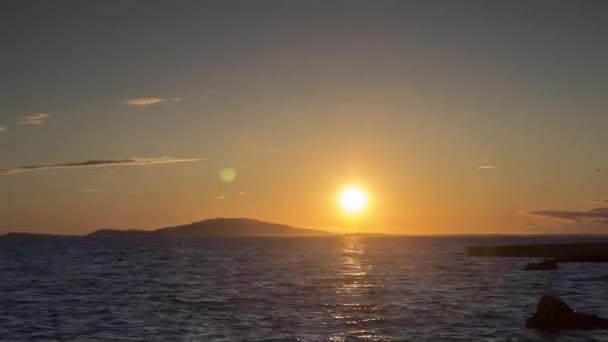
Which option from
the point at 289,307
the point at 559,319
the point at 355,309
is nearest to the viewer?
the point at 559,319

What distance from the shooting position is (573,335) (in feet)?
139

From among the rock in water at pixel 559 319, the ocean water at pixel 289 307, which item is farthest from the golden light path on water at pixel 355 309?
the rock in water at pixel 559 319

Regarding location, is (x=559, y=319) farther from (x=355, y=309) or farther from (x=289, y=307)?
(x=289, y=307)

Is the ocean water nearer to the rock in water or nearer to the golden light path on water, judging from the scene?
the golden light path on water

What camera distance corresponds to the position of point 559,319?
44969 millimetres

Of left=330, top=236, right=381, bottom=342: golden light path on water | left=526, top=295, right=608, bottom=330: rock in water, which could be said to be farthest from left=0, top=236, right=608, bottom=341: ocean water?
left=526, top=295, right=608, bottom=330: rock in water

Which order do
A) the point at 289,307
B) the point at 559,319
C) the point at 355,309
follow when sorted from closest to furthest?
1. the point at 559,319
2. the point at 355,309
3. the point at 289,307

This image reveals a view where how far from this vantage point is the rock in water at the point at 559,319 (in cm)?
4466

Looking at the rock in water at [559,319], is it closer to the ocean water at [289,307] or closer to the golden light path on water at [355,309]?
the ocean water at [289,307]

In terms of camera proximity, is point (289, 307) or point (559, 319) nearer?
point (559, 319)

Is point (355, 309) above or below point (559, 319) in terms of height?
below

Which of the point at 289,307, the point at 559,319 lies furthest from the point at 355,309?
the point at 559,319

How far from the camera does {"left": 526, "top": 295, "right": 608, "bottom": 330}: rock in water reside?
147ft

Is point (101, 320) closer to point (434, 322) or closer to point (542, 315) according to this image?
point (434, 322)
